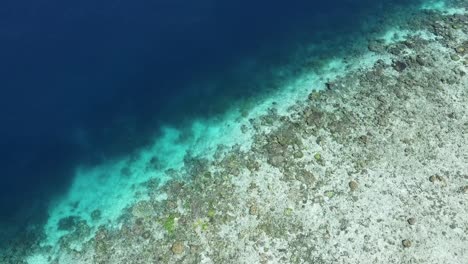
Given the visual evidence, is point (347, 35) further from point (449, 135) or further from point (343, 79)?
point (449, 135)

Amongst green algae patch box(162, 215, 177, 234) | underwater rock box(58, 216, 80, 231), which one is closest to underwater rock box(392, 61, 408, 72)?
green algae patch box(162, 215, 177, 234)

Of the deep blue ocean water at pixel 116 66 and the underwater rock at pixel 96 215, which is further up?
the deep blue ocean water at pixel 116 66

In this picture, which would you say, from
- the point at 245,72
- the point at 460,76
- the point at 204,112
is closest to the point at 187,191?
the point at 204,112

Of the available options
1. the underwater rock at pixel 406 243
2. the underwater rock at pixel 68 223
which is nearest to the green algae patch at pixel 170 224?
the underwater rock at pixel 68 223

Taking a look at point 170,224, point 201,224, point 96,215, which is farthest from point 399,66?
point 96,215

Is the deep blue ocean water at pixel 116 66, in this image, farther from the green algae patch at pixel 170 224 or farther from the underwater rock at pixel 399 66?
the green algae patch at pixel 170 224

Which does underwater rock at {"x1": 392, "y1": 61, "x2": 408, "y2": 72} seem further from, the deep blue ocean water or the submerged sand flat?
the deep blue ocean water
